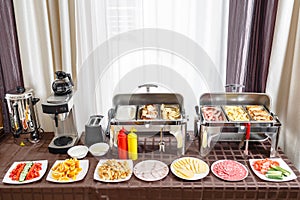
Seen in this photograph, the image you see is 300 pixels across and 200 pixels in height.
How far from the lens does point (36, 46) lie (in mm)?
1776

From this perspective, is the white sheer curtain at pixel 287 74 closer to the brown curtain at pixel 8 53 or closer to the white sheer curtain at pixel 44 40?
the white sheer curtain at pixel 44 40

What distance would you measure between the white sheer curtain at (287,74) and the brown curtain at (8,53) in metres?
1.44

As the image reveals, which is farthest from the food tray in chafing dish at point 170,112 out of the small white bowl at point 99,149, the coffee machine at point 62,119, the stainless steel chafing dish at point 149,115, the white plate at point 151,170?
the coffee machine at point 62,119

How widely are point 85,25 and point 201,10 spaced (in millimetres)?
643

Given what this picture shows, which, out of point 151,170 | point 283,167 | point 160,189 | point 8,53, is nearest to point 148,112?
point 151,170

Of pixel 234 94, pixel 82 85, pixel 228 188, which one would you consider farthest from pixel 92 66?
pixel 228 188

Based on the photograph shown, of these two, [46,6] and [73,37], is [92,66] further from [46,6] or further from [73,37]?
[46,6]

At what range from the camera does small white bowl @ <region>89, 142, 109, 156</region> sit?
1651 mm

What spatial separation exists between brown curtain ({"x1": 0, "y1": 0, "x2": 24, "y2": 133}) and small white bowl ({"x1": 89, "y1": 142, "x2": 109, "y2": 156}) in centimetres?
58

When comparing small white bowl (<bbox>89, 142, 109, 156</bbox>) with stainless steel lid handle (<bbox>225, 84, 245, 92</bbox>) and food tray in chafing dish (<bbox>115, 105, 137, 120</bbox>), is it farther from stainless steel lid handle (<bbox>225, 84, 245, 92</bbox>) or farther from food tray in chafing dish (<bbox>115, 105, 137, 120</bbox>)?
stainless steel lid handle (<bbox>225, 84, 245, 92</bbox>)

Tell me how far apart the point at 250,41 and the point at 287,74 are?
28 centimetres

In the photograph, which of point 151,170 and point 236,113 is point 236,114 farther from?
point 151,170

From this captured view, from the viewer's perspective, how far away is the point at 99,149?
Result: 1.69m

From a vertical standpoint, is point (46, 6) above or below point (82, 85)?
above
